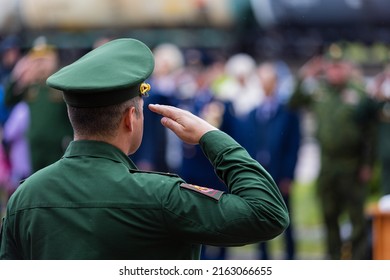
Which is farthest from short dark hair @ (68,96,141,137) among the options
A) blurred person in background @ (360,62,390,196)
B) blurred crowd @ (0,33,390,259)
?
blurred person in background @ (360,62,390,196)

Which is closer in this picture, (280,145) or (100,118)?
(100,118)

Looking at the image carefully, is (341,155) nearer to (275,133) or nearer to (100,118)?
(275,133)

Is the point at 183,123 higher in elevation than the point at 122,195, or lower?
higher

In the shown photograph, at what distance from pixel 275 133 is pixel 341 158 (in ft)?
1.92

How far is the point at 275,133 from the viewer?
8523mm

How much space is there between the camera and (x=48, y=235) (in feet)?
8.54

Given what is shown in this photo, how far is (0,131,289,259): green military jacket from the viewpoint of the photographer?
2.54 meters

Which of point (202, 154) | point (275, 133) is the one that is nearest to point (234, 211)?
point (202, 154)

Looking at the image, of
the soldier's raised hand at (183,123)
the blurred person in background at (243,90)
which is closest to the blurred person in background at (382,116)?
the blurred person in background at (243,90)

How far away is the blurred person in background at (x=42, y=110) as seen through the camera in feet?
25.5

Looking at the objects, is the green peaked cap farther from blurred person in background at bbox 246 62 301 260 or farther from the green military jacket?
blurred person in background at bbox 246 62 301 260

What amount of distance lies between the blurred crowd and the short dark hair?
5094mm
